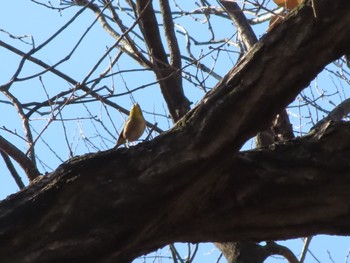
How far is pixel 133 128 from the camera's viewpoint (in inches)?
119

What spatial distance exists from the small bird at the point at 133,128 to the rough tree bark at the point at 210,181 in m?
1.20

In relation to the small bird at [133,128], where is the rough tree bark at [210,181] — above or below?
below

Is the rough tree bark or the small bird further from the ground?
the small bird

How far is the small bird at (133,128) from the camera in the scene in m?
3.01

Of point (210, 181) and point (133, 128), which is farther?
point (133, 128)

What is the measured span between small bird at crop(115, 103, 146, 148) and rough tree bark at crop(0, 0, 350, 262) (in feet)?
3.94

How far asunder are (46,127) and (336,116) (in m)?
1.19

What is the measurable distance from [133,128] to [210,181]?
1245 mm

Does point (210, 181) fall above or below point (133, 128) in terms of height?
below

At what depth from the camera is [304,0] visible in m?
1.77

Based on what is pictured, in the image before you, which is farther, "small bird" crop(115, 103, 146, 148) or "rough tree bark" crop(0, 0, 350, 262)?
"small bird" crop(115, 103, 146, 148)

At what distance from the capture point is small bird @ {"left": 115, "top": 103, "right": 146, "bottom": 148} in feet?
9.88

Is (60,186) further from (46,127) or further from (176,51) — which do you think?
(176,51)

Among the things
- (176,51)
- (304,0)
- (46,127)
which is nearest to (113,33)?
(176,51)
